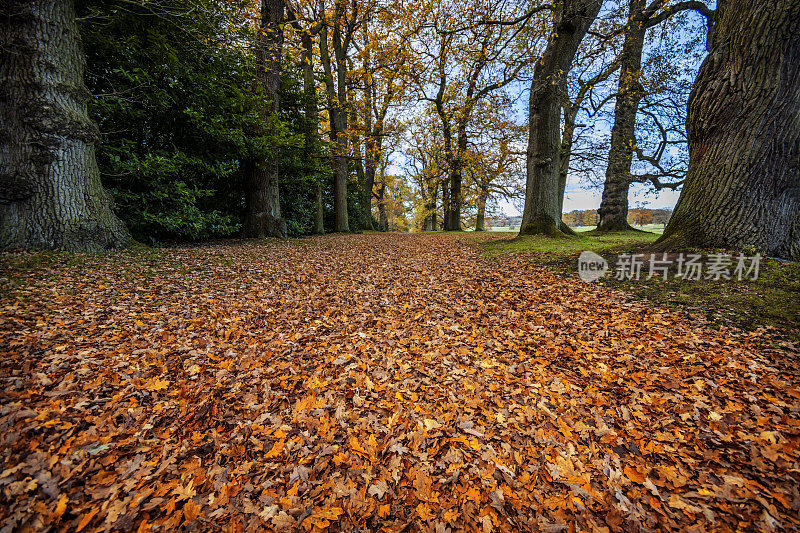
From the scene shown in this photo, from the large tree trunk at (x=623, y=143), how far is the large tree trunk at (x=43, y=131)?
14.4 m

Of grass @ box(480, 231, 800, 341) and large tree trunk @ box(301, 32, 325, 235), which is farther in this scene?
large tree trunk @ box(301, 32, 325, 235)

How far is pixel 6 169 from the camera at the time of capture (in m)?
5.05

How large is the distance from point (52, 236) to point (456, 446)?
771 cm

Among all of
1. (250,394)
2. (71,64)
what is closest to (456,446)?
(250,394)

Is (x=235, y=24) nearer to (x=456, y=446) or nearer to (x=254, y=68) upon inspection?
(x=254, y=68)

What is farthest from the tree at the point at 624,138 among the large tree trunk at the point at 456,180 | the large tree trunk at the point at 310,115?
the large tree trunk at the point at 310,115

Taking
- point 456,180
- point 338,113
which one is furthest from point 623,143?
point 338,113

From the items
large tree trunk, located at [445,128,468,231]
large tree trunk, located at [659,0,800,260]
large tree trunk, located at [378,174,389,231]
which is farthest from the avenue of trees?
large tree trunk, located at [378,174,389,231]

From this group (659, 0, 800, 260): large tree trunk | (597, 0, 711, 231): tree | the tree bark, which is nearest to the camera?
(659, 0, 800, 260): large tree trunk

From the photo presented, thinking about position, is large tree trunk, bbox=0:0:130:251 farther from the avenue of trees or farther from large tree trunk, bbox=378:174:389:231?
large tree trunk, bbox=378:174:389:231

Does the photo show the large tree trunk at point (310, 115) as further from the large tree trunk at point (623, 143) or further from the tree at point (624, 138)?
the large tree trunk at point (623, 143)

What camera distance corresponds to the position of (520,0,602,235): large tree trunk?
26.3 feet

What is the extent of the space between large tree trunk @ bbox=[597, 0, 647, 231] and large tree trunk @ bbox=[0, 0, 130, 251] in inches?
566

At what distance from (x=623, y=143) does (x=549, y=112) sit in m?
4.62
